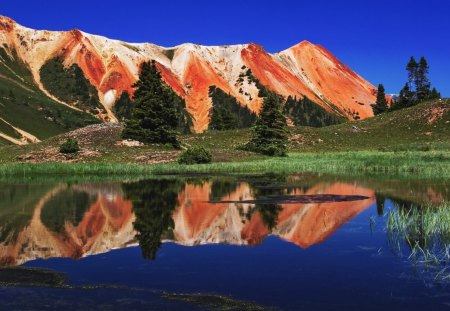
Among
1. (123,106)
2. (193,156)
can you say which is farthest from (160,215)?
(123,106)

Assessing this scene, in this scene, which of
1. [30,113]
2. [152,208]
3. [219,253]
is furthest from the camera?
[30,113]

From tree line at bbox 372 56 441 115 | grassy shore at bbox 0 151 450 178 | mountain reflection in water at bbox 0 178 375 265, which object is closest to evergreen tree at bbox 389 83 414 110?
tree line at bbox 372 56 441 115

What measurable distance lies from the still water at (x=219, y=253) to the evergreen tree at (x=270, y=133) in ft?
114

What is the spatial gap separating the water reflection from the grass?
2311 millimetres

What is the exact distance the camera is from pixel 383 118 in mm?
99188

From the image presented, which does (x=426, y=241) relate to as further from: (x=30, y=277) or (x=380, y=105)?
(x=380, y=105)

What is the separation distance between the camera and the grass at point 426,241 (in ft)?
41.0

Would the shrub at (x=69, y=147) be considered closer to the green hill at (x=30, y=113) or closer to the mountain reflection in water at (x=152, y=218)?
the mountain reflection in water at (x=152, y=218)

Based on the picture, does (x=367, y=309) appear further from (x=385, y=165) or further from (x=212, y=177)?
(x=385, y=165)

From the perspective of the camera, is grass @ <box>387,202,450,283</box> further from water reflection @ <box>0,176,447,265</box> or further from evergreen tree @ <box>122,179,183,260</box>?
evergreen tree @ <box>122,179,183,260</box>

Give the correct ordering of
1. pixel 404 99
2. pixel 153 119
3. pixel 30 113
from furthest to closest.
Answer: pixel 30 113
pixel 404 99
pixel 153 119

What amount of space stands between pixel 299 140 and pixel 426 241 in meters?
68.5

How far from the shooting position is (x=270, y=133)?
214ft

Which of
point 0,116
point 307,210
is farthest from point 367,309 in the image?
point 0,116
